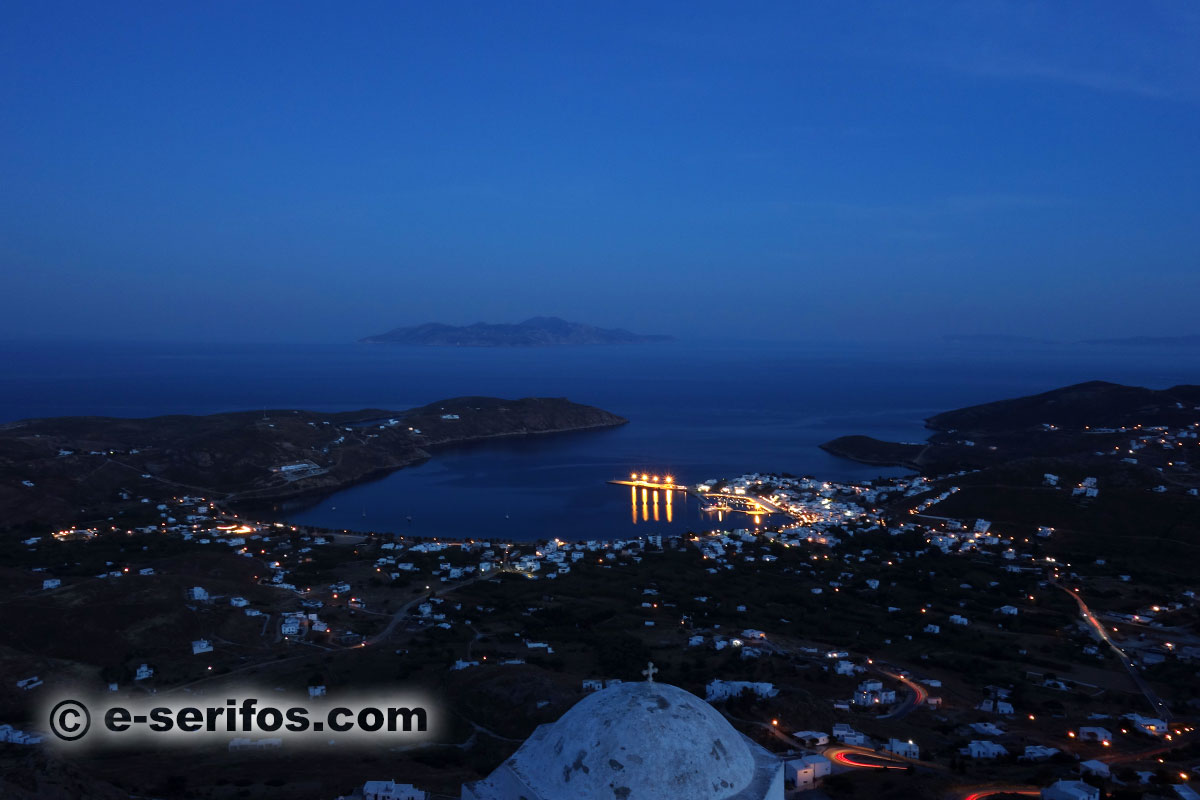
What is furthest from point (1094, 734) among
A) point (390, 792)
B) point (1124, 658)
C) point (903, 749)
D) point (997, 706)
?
point (390, 792)

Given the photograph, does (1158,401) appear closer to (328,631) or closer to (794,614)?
(794,614)

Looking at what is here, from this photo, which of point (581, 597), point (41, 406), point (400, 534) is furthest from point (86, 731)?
point (41, 406)

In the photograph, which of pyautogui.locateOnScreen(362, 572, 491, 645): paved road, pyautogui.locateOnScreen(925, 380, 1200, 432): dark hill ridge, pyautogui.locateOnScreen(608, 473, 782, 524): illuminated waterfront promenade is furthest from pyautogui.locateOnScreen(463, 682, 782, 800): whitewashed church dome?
pyautogui.locateOnScreen(925, 380, 1200, 432): dark hill ridge

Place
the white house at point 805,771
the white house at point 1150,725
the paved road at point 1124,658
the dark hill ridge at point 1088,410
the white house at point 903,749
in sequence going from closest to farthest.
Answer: the white house at point 805,771 → the white house at point 903,749 → the white house at point 1150,725 → the paved road at point 1124,658 → the dark hill ridge at point 1088,410

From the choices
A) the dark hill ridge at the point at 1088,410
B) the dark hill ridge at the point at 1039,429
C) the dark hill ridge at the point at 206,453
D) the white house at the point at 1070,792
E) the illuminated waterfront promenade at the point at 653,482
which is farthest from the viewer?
the dark hill ridge at the point at 1088,410

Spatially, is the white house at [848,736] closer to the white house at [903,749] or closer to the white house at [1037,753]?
the white house at [903,749]

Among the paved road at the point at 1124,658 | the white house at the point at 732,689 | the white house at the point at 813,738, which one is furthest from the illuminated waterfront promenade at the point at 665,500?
the white house at the point at 813,738

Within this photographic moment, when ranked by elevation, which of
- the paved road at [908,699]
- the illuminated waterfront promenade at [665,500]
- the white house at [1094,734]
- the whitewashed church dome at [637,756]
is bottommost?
the illuminated waterfront promenade at [665,500]
